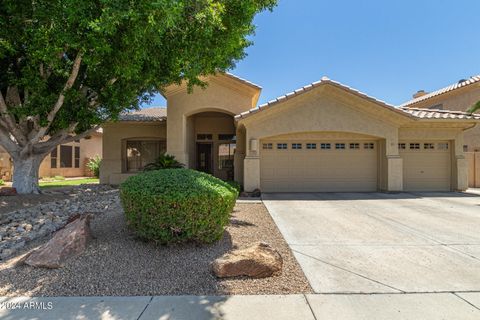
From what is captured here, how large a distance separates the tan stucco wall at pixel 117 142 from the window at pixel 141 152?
59cm

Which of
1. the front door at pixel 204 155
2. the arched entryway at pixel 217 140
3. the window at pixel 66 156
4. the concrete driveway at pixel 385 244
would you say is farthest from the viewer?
the window at pixel 66 156

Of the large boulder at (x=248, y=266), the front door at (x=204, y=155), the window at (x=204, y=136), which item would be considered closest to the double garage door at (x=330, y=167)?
the window at (x=204, y=136)

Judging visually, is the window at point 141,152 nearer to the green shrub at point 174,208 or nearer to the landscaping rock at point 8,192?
the landscaping rock at point 8,192

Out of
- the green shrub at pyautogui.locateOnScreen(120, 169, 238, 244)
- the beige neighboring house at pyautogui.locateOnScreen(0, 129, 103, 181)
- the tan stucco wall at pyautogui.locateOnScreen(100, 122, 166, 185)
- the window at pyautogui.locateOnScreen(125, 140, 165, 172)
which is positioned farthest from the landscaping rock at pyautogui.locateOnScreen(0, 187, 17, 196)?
the beige neighboring house at pyautogui.locateOnScreen(0, 129, 103, 181)

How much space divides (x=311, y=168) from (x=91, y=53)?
9882 millimetres

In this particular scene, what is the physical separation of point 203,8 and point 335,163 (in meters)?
9.17

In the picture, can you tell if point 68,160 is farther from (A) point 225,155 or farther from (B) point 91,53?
(B) point 91,53

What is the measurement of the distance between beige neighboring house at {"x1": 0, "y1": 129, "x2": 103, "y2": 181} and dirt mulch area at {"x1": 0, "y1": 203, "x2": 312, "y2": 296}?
18.8 meters

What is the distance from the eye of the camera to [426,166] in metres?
13.7

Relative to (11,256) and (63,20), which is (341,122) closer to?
(63,20)

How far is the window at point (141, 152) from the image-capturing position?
1712 centimetres

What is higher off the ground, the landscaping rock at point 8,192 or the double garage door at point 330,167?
the double garage door at point 330,167

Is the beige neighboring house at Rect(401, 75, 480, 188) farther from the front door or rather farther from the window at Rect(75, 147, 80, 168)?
the window at Rect(75, 147, 80, 168)

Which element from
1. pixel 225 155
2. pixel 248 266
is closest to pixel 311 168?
pixel 225 155
